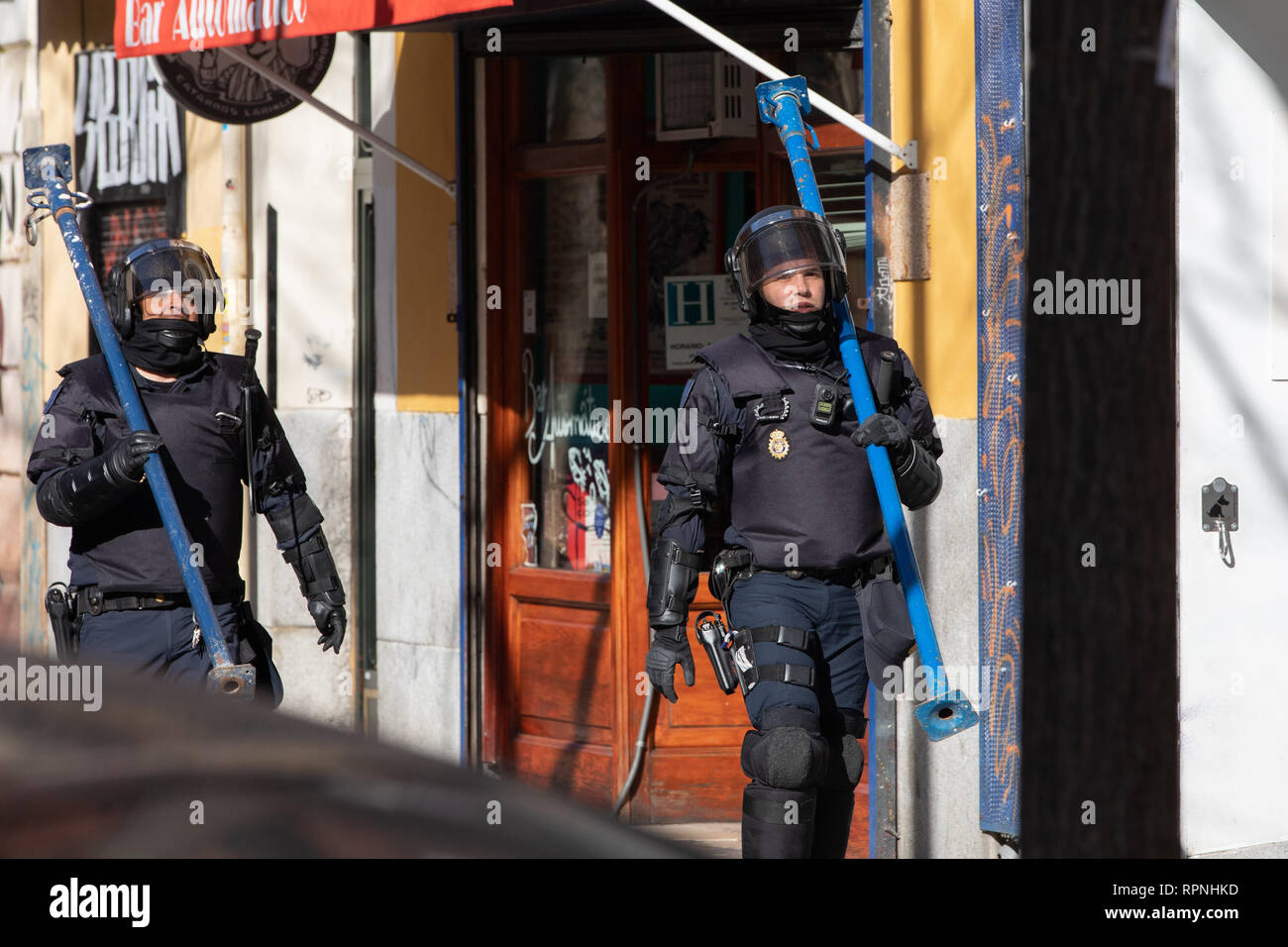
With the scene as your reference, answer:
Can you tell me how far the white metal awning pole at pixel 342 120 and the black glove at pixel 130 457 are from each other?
2.49m

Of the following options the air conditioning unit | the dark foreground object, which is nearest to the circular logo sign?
the air conditioning unit

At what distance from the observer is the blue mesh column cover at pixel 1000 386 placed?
16.0 feet

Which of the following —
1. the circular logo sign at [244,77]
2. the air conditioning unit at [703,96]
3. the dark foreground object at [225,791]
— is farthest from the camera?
the circular logo sign at [244,77]

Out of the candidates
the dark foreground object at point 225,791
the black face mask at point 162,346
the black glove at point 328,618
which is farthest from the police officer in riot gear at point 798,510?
the dark foreground object at point 225,791

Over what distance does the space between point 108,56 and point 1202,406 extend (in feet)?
22.3

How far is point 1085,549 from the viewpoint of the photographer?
492cm

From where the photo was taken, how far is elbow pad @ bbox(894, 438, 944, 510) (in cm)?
427

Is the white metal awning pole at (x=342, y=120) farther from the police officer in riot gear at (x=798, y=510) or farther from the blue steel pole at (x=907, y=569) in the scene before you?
the blue steel pole at (x=907, y=569)

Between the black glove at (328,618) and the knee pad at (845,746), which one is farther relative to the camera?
the black glove at (328,618)

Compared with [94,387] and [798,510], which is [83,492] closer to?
[94,387]

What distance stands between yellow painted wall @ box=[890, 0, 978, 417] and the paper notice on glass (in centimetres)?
117

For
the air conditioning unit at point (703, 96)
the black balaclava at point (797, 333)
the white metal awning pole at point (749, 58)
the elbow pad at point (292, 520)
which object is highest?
the air conditioning unit at point (703, 96)

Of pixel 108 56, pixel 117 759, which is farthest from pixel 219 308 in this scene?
pixel 108 56
